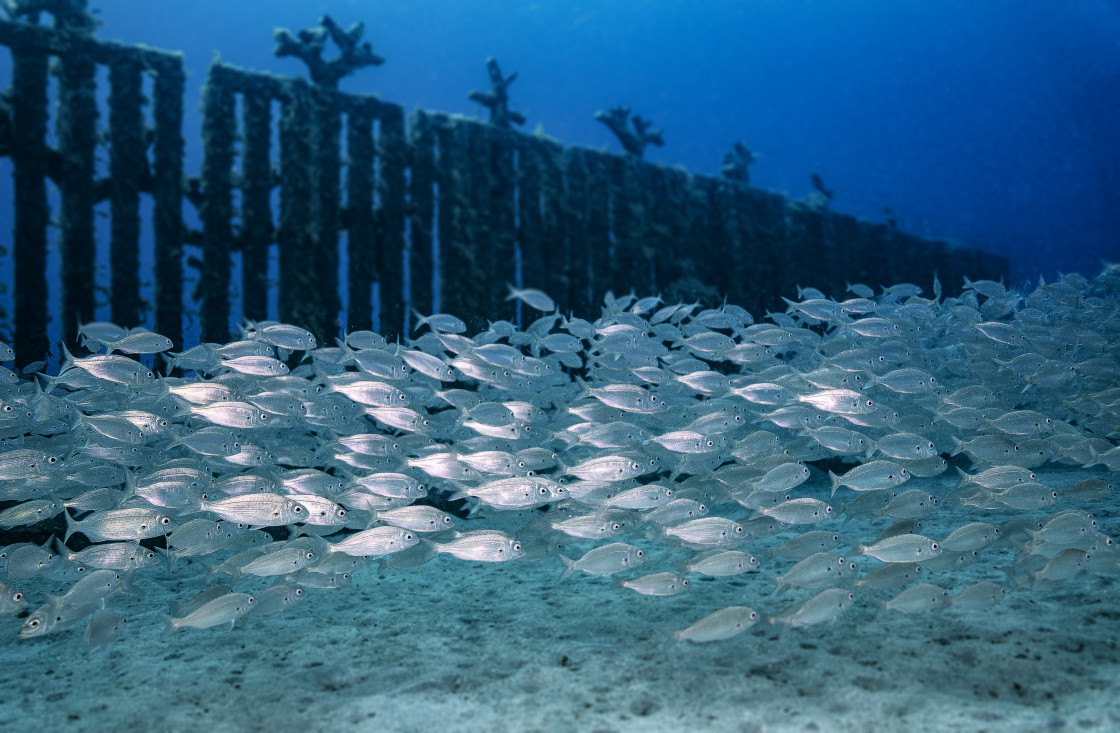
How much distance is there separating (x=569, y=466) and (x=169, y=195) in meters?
6.27

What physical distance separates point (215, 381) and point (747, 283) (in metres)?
9.20

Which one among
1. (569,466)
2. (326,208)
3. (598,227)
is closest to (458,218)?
(326,208)

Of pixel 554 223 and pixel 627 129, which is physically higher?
pixel 627 129

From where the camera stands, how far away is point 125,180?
23.0 ft

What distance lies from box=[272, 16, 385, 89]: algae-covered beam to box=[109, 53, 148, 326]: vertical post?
2.14 meters

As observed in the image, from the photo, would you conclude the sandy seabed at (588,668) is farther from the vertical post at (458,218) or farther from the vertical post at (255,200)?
the vertical post at (458,218)

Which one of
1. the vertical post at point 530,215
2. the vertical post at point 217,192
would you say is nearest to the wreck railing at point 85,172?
the vertical post at point 217,192

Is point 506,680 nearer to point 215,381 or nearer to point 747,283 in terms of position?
point 215,381

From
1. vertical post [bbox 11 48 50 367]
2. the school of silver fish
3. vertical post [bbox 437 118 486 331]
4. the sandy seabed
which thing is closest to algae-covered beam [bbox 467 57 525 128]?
vertical post [bbox 437 118 486 331]

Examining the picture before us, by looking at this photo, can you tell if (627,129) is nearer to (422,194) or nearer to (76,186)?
(422,194)

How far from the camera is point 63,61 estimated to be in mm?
6875

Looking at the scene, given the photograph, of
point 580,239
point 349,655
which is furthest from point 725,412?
point 580,239

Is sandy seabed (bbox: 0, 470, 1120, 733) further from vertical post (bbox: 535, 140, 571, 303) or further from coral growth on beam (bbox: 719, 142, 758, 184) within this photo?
coral growth on beam (bbox: 719, 142, 758, 184)

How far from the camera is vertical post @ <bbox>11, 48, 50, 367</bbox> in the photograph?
644cm
